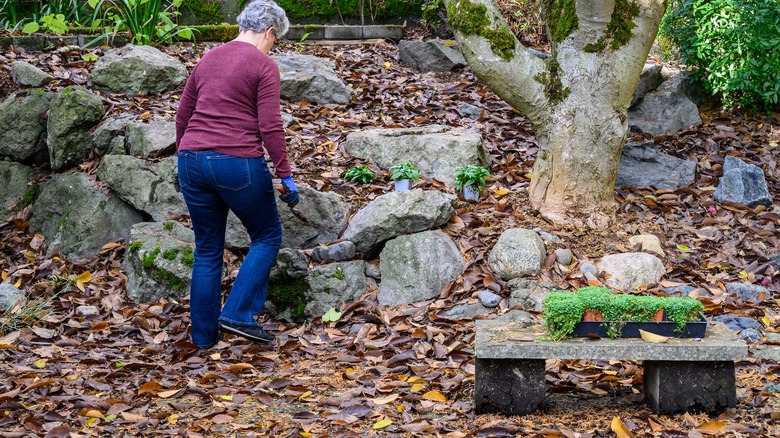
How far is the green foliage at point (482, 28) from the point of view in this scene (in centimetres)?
624

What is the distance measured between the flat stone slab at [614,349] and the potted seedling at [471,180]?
9.35ft

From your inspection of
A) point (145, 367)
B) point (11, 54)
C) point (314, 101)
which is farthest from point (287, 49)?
point (145, 367)

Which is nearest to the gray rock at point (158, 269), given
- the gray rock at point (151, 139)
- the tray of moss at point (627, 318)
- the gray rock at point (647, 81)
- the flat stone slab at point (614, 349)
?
the gray rock at point (151, 139)

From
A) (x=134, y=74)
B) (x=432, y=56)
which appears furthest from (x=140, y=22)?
(x=432, y=56)

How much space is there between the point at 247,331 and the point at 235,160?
3.42ft

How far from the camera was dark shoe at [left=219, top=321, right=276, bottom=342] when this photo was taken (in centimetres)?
501

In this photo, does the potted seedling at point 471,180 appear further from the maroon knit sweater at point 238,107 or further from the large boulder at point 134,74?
the large boulder at point 134,74

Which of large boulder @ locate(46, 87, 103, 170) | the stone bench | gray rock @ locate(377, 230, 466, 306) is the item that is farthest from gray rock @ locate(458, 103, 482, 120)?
the stone bench

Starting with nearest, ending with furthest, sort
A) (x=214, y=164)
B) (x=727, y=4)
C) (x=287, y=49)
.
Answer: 1. (x=214, y=164)
2. (x=727, y=4)
3. (x=287, y=49)

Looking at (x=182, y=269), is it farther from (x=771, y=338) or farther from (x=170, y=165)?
(x=771, y=338)

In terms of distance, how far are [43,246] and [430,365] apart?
374 centimetres

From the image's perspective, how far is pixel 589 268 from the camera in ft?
19.0

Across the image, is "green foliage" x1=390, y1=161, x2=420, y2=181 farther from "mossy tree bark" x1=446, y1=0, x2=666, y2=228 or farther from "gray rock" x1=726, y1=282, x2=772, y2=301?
"gray rock" x1=726, y1=282, x2=772, y2=301

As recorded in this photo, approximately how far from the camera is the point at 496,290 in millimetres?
5645
